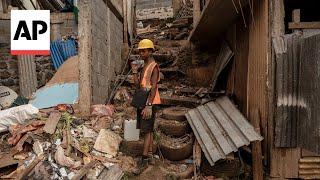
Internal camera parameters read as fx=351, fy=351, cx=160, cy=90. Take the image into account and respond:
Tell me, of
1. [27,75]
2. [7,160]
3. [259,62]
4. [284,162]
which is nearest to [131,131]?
[7,160]

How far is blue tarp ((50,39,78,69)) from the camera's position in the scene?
1081cm

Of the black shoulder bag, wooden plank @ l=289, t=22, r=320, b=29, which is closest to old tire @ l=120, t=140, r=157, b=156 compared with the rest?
the black shoulder bag

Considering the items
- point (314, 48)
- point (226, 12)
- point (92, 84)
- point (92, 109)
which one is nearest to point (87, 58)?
point (92, 84)

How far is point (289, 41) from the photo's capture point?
5.43 meters

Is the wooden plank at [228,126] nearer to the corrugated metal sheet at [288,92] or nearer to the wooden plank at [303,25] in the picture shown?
the corrugated metal sheet at [288,92]

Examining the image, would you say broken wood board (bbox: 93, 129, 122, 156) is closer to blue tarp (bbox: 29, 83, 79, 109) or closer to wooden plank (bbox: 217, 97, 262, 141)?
blue tarp (bbox: 29, 83, 79, 109)

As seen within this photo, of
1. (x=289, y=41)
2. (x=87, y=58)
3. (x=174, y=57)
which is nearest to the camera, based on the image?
(x=289, y=41)

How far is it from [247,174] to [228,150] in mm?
624

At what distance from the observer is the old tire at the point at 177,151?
654cm

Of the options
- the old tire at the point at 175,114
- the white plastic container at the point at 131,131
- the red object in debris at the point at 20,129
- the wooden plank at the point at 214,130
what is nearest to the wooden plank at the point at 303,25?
the wooden plank at the point at 214,130

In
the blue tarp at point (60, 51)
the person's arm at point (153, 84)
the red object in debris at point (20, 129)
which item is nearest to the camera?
the person's arm at point (153, 84)

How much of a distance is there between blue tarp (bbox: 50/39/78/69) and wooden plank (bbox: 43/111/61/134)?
3860 mm

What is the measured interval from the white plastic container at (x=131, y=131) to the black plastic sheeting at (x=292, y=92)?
8.62ft

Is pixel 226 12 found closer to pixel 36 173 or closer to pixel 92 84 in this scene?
pixel 92 84
